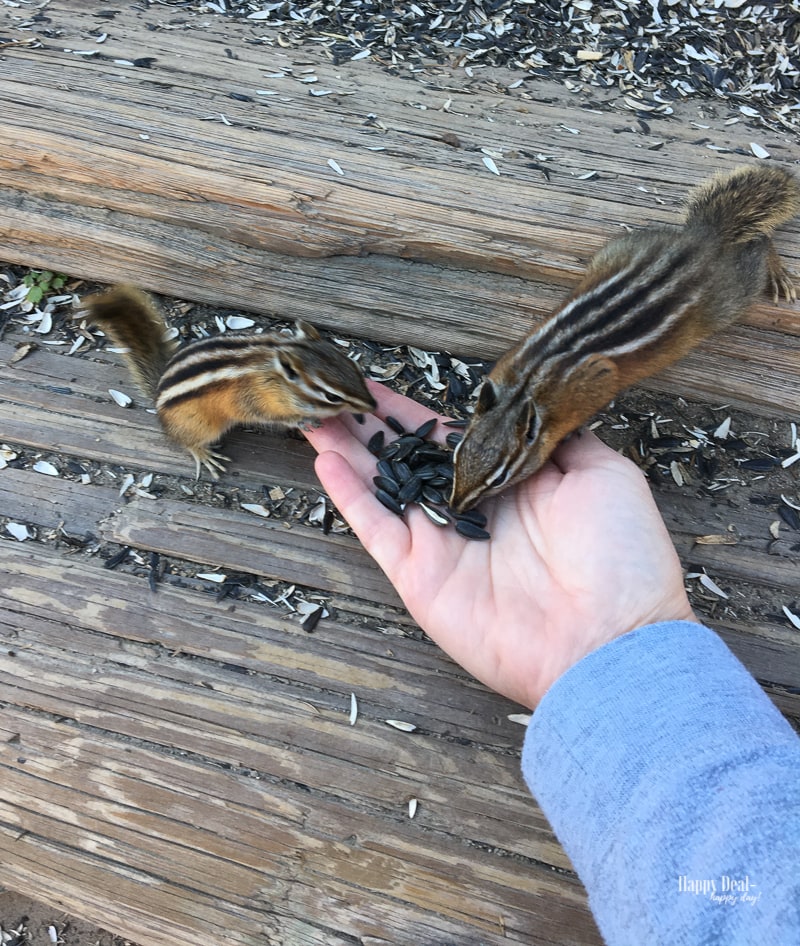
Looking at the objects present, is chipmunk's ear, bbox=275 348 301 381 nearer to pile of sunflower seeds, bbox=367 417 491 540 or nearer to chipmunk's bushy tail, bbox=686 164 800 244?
pile of sunflower seeds, bbox=367 417 491 540

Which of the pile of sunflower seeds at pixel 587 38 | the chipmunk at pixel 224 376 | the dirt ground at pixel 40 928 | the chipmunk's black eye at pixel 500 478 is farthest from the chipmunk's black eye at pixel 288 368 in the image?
the dirt ground at pixel 40 928

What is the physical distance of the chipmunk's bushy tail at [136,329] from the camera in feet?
9.05

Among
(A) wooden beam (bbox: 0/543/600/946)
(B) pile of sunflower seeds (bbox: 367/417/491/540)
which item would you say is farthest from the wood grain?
(B) pile of sunflower seeds (bbox: 367/417/491/540)

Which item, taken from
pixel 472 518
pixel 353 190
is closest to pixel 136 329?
pixel 353 190

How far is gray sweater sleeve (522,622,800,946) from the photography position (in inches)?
49.2

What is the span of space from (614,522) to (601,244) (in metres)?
1.11

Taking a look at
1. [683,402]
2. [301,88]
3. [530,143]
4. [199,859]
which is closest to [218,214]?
[301,88]

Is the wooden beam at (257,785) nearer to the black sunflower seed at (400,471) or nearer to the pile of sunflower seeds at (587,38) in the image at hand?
the black sunflower seed at (400,471)

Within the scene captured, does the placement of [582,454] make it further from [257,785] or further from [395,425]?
[257,785]

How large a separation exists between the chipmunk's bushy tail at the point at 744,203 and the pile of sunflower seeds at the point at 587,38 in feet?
2.23

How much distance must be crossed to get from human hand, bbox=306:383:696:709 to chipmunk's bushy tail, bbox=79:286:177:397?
851 mm

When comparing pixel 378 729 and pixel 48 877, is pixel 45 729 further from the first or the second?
pixel 378 729

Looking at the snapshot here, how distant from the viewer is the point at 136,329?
278 cm

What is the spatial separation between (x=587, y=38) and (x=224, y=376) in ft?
7.99
